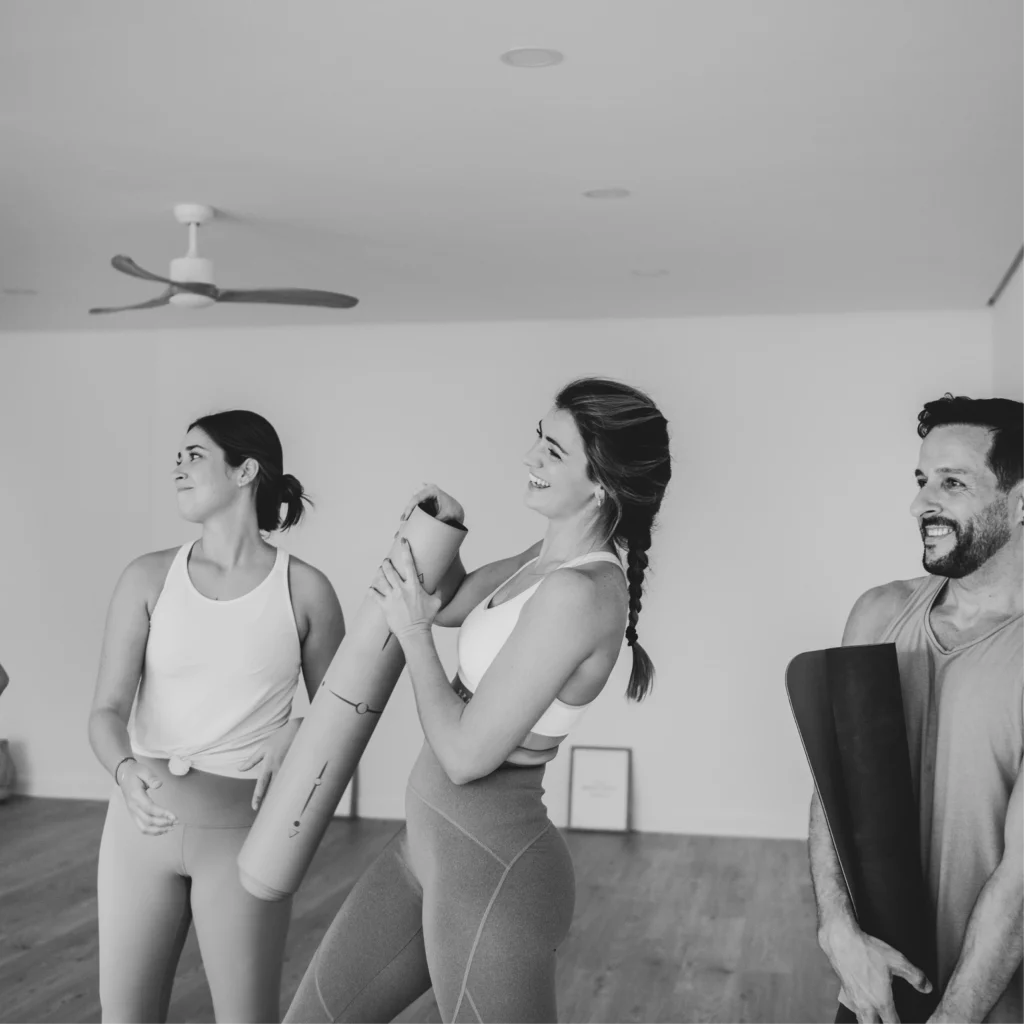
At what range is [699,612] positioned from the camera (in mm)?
5867

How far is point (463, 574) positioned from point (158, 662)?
0.58m

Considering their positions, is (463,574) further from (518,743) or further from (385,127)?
(385,127)

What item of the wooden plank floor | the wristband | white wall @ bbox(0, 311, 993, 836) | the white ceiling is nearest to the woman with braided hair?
the wristband

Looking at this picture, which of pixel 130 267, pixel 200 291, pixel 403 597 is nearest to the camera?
pixel 403 597

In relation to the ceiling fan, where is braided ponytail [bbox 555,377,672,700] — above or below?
below

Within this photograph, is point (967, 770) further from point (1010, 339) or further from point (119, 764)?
point (1010, 339)

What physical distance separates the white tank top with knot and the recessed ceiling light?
139 centimetres

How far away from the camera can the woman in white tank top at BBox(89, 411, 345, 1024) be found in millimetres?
2006

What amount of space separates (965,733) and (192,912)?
128 centimetres

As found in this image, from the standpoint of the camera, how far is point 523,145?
345 cm

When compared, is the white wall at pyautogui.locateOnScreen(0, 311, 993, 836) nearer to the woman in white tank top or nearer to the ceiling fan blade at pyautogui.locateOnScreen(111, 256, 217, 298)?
the ceiling fan blade at pyautogui.locateOnScreen(111, 256, 217, 298)

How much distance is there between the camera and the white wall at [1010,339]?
4719mm

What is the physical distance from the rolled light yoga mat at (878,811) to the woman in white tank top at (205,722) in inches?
36.5

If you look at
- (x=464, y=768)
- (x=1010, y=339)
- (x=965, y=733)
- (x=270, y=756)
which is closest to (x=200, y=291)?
(x=270, y=756)
